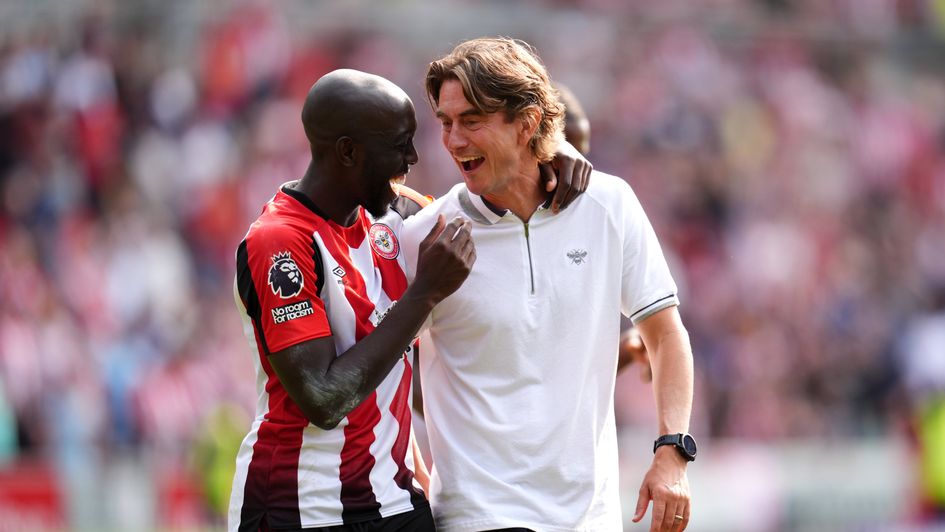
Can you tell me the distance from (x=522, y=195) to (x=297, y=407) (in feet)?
3.44

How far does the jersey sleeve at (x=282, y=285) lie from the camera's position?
4293 millimetres

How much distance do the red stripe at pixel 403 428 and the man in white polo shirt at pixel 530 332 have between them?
0.13m

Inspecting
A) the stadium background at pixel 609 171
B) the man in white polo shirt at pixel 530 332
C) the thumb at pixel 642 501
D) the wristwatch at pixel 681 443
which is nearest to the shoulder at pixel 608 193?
the man in white polo shirt at pixel 530 332

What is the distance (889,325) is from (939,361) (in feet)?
2.89

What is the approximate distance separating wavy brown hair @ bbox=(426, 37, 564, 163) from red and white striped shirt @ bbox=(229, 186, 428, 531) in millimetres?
574

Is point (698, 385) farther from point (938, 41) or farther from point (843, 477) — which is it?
point (938, 41)

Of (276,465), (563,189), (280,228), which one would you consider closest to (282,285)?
(280,228)

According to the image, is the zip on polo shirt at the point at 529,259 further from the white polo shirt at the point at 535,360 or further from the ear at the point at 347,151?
the ear at the point at 347,151

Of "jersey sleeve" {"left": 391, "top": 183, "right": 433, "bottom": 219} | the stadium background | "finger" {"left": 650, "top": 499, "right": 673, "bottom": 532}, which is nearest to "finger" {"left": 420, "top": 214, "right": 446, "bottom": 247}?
"jersey sleeve" {"left": 391, "top": 183, "right": 433, "bottom": 219}

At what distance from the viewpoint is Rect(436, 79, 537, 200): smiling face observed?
462 centimetres

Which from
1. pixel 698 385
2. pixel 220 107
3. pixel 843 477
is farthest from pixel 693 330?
pixel 220 107

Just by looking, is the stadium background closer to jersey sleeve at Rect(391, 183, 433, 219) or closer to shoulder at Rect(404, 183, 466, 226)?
jersey sleeve at Rect(391, 183, 433, 219)

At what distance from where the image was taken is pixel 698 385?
1366 centimetres

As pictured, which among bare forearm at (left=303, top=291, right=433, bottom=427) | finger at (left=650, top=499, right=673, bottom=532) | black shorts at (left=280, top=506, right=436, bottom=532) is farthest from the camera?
finger at (left=650, top=499, right=673, bottom=532)
